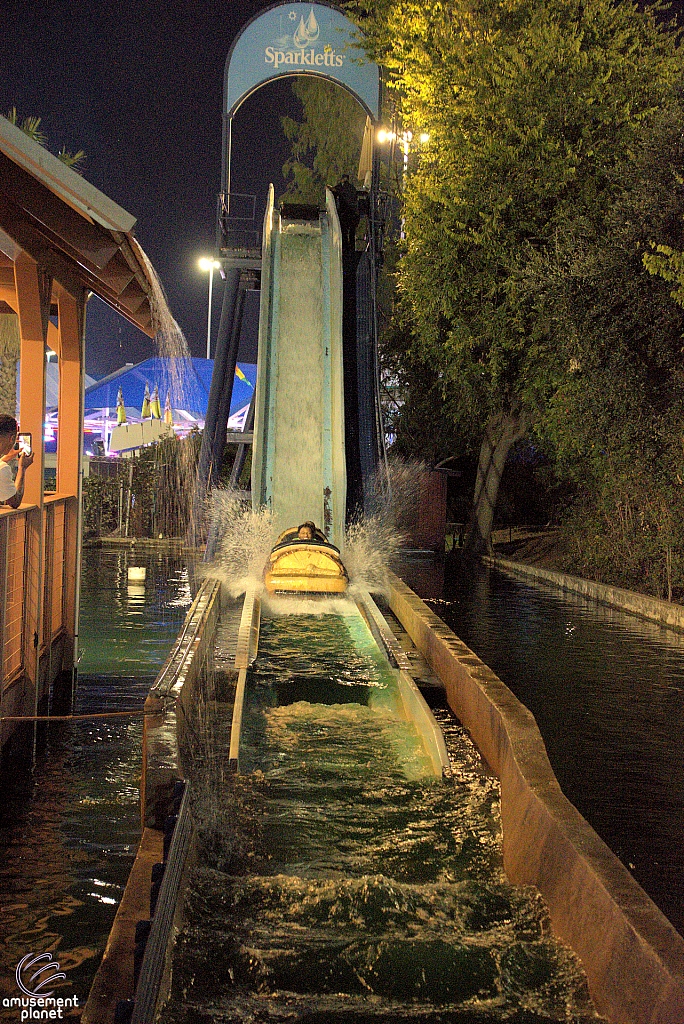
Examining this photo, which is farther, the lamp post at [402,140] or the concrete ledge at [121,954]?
the lamp post at [402,140]

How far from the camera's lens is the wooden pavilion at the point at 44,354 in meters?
5.52

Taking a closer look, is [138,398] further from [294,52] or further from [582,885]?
[582,885]

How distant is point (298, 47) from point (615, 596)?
13.0 m

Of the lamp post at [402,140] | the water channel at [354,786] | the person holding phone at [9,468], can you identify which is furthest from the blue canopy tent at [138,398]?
the person holding phone at [9,468]

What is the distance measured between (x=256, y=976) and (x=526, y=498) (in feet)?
77.8

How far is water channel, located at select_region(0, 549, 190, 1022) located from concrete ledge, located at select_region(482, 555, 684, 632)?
568cm

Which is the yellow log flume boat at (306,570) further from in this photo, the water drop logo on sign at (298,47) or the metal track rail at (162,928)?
the water drop logo on sign at (298,47)

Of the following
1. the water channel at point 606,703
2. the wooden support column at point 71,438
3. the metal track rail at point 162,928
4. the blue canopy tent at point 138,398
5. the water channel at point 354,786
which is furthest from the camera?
the blue canopy tent at point 138,398

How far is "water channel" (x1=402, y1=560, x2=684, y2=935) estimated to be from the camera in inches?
187

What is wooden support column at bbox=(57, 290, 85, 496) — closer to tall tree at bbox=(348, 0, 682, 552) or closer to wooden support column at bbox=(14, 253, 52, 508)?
wooden support column at bbox=(14, 253, 52, 508)

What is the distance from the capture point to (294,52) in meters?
19.6

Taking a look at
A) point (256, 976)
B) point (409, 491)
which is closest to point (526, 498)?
point (409, 491)

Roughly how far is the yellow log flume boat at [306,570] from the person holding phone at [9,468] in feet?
15.8

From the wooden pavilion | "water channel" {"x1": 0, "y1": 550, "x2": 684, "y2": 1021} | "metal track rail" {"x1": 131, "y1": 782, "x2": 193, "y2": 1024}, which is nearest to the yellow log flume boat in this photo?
"water channel" {"x1": 0, "y1": 550, "x2": 684, "y2": 1021}
